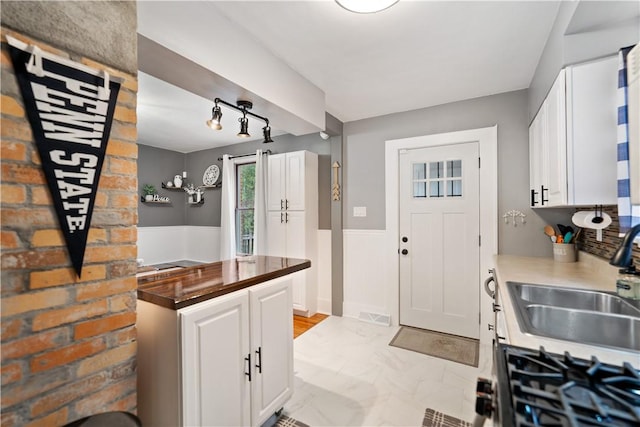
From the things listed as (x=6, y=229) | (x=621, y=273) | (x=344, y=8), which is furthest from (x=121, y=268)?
(x=621, y=273)

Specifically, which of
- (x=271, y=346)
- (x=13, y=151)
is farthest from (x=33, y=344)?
(x=271, y=346)

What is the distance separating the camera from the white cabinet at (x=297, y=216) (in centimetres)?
363

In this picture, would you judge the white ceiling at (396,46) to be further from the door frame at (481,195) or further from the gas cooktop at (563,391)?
the gas cooktop at (563,391)

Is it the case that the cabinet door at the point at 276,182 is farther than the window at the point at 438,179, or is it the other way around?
the cabinet door at the point at 276,182

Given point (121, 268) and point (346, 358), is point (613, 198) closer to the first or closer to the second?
point (346, 358)

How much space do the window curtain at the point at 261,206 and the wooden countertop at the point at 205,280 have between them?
1836 mm

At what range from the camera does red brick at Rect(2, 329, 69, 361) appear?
0.87 metres

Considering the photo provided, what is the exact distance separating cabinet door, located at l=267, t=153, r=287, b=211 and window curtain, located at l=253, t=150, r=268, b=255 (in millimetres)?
71

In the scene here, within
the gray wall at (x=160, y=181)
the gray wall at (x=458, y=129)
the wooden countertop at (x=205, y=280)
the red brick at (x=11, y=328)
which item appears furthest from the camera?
the gray wall at (x=160, y=181)

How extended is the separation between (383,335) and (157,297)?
2.46m

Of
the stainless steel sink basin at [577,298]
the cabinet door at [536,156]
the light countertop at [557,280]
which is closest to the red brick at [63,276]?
the light countertop at [557,280]

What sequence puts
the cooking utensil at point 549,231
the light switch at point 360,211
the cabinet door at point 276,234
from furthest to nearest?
the cabinet door at point 276,234 < the light switch at point 360,211 < the cooking utensil at point 549,231

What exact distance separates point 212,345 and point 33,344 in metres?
0.63

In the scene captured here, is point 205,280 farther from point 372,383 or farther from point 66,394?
point 372,383
